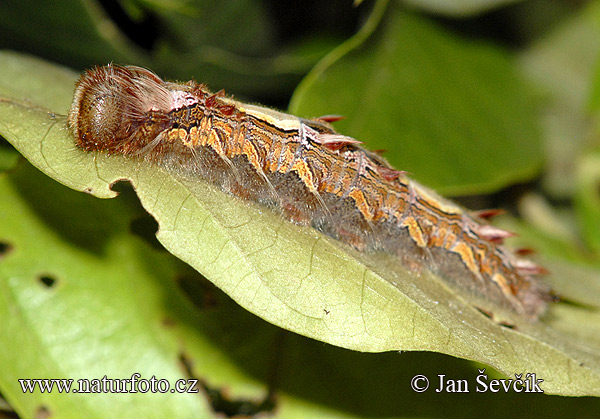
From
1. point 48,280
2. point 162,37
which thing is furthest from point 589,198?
point 48,280

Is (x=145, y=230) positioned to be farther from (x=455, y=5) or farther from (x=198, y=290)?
(x=455, y=5)

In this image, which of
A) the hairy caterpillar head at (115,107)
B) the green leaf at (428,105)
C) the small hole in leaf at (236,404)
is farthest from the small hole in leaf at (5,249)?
the green leaf at (428,105)

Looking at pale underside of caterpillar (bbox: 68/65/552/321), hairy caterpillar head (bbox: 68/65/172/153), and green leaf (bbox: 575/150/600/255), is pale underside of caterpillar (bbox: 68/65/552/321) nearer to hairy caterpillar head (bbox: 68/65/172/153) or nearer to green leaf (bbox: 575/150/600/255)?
hairy caterpillar head (bbox: 68/65/172/153)

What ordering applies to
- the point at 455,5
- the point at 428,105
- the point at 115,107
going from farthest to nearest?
the point at 455,5, the point at 428,105, the point at 115,107

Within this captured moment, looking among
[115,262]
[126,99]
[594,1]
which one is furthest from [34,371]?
[594,1]

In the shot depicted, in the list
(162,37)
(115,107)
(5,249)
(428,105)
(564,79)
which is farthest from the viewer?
(564,79)

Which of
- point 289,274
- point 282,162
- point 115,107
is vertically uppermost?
point 282,162

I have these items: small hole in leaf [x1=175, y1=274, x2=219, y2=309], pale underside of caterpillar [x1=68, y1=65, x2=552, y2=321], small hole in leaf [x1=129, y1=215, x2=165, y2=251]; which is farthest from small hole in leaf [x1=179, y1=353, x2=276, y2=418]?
pale underside of caterpillar [x1=68, y1=65, x2=552, y2=321]

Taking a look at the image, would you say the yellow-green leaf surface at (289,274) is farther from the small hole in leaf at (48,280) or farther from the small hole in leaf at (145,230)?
the small hole in leaf at (145,230)

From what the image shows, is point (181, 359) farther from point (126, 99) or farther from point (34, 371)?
point (126, 99)
